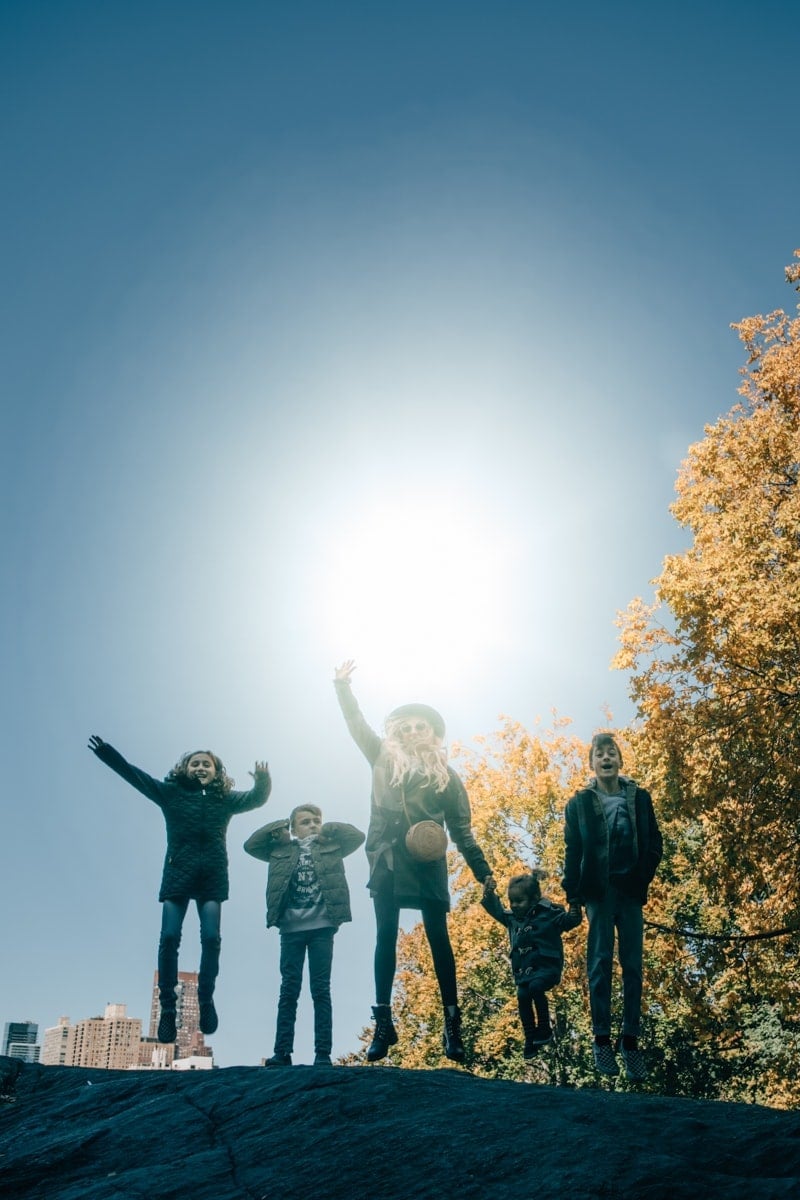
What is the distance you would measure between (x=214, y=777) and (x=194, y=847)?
1.91 feet

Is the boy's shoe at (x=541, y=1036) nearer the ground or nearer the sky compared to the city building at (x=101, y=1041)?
nearer the ground

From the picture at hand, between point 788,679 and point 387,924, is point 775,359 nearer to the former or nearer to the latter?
point 788,679

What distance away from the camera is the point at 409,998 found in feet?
87.9

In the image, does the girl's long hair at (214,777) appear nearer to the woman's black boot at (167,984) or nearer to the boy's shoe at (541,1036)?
the woman's black boot at (167,984)

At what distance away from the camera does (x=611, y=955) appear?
256 inches

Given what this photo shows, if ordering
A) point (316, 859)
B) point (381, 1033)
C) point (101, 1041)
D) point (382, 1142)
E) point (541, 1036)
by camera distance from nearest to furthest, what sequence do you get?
1. point (382, 1142)
2. point (381, 1033)
3. point (541, 1036)
4. point (316, 859)
5. point (101, 1041)

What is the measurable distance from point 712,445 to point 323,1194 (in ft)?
43.8

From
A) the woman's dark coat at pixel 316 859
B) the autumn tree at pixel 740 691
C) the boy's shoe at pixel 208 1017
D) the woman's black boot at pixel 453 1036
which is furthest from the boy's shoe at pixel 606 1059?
the autumn tree at pixel 740 691

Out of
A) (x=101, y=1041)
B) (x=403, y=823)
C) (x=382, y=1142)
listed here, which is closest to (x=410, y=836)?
(x=403, y=823)

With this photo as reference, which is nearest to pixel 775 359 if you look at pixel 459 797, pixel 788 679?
pixel 788 679

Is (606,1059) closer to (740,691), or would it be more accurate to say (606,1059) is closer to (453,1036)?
(453,1036)

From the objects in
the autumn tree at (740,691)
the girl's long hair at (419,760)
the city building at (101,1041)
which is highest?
the city building at (101,1041)

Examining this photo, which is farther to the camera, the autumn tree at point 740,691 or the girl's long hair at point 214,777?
the autumn tree at point 740,691

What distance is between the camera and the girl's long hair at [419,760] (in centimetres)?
690
